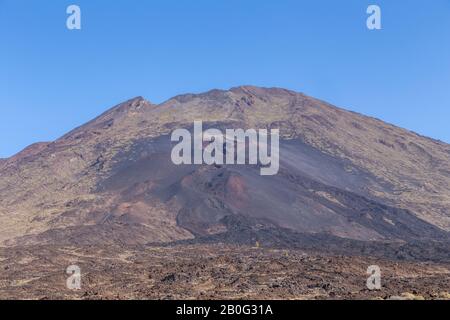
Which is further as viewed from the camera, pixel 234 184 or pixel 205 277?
pixel 234 184

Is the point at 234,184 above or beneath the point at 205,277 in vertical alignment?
above

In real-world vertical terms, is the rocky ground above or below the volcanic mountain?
below

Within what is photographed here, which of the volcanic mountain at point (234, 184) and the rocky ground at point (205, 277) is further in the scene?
the volcanic mountain at point (234, 184)

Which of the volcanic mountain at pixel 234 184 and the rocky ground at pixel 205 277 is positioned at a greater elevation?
the volcanic mountain at pixel 234 184

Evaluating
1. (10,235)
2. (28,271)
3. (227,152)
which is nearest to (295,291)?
(28,271)
